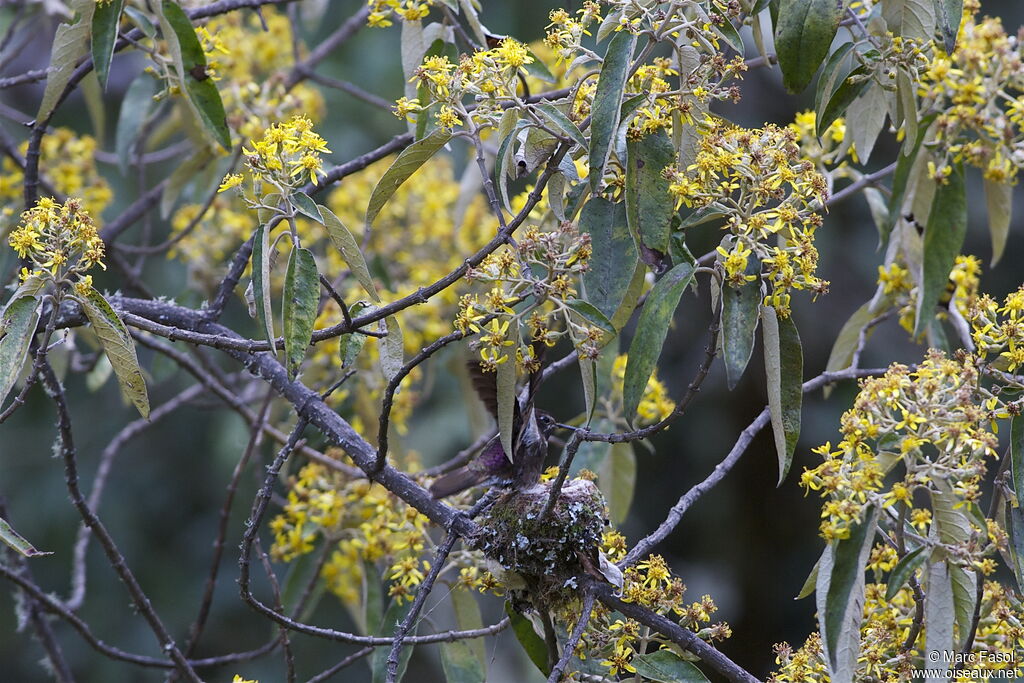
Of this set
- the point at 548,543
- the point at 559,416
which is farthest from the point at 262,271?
the point at 559,416

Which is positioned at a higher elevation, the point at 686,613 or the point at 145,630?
the point at 686,613

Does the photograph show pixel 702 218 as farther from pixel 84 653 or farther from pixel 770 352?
pixel 84 653

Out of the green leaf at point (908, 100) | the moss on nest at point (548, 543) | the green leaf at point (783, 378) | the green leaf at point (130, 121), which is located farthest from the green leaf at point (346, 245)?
the green leaf at point (130, 121)

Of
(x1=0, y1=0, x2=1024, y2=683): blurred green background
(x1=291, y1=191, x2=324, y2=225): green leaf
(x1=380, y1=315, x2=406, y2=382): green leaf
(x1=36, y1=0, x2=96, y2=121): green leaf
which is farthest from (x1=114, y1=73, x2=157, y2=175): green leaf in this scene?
(x1=0, y1=0, x2=1024, y2=683): blurred green background

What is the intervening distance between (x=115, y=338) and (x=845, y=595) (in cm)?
88

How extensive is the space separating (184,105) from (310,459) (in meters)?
0.78

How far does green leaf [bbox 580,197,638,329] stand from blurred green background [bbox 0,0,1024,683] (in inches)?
119

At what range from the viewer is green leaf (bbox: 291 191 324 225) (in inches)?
45.4

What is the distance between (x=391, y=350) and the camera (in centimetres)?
141

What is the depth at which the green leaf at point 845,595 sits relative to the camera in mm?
1056

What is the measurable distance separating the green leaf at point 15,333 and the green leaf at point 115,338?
2.4 inches

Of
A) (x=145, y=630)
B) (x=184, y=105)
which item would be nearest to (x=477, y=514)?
(x=184, y=105)

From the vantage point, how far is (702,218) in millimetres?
1151

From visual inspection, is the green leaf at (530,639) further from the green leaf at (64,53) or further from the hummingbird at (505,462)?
the green leaf at (64,53)
